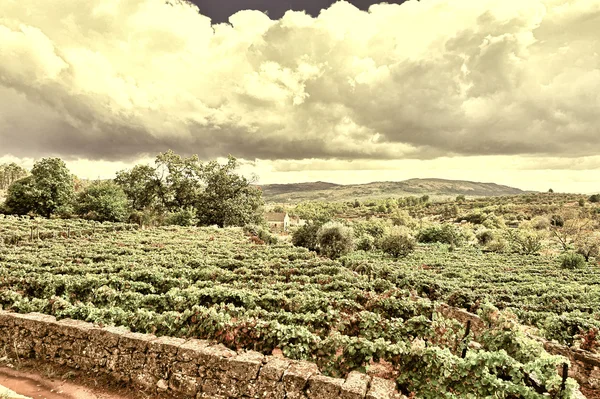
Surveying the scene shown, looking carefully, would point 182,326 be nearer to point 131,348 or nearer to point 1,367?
point 131,348

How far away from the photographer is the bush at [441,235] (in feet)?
186

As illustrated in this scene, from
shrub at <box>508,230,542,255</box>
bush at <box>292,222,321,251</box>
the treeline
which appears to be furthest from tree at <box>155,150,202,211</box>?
shrub at <box>508,230,542,255</box>

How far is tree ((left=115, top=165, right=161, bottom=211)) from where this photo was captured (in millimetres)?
60781

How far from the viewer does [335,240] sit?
30234 millimetres

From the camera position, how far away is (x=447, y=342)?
763cm

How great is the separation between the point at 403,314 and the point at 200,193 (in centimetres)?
5596

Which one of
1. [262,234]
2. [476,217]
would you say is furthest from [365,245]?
[476,217]

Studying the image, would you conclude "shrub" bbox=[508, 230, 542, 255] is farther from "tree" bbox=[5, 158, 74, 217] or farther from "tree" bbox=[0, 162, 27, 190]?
"tree" bbox=[0, 162, 27, 190]

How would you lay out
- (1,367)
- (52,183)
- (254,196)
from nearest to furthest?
(1,367), (52,183), (254,196)

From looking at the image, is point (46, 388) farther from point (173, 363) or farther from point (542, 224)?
point (542, 224)

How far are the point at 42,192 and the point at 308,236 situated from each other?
152 ft

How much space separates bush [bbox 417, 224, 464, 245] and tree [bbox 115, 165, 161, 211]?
181 feet

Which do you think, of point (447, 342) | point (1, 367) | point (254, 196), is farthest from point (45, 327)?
point (254, 196)

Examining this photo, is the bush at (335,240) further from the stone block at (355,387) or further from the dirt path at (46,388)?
the stone block at (355,387)
